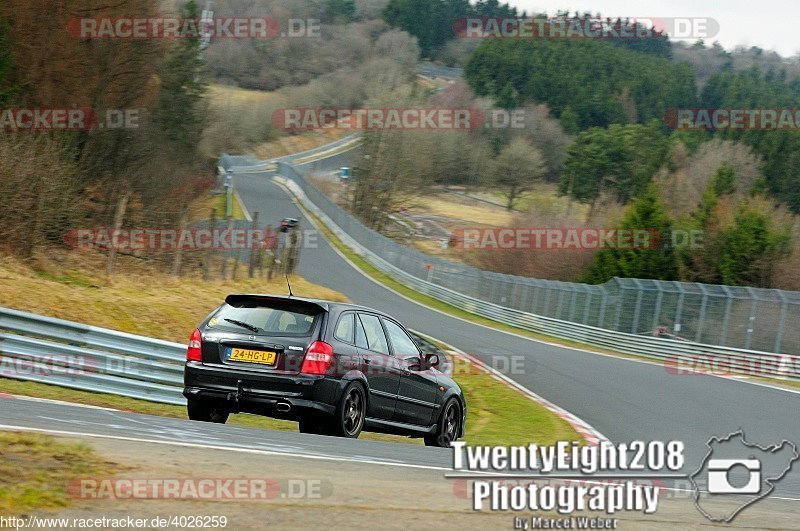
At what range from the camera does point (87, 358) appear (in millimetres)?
12750

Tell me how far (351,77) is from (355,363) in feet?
361

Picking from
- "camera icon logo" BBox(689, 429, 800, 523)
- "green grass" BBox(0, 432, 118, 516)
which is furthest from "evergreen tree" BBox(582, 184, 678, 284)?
"green grass" BBox(0, 432, 118, 516)

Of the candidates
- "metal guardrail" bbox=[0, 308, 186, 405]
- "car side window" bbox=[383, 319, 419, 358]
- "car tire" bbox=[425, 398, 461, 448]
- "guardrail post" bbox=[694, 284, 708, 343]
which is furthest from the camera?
"guardrail post" bbox=[694, 284, 708, 343]

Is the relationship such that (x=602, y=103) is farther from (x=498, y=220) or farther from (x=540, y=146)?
(x=498, y=220)

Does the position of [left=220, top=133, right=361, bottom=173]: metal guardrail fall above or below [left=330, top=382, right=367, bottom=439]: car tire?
below

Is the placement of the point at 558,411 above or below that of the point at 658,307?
above

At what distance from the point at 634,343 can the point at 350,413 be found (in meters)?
27.2

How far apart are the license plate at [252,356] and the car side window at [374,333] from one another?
1170 millimetres

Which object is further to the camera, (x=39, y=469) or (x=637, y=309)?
(x=637, y=309)

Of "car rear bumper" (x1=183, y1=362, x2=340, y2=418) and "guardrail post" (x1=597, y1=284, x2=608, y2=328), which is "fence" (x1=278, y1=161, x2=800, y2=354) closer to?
"guardrail post" (x1=597, y1=284, x2=608, y2=328)

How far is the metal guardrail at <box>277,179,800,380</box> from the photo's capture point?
31.4 metres

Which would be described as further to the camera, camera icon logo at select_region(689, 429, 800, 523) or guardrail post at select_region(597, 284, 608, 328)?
guardrail post at select_region(597, 284, 608, 328)

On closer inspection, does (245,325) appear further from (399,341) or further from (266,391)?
(399,341)

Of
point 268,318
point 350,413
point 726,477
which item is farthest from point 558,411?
point 726,477
